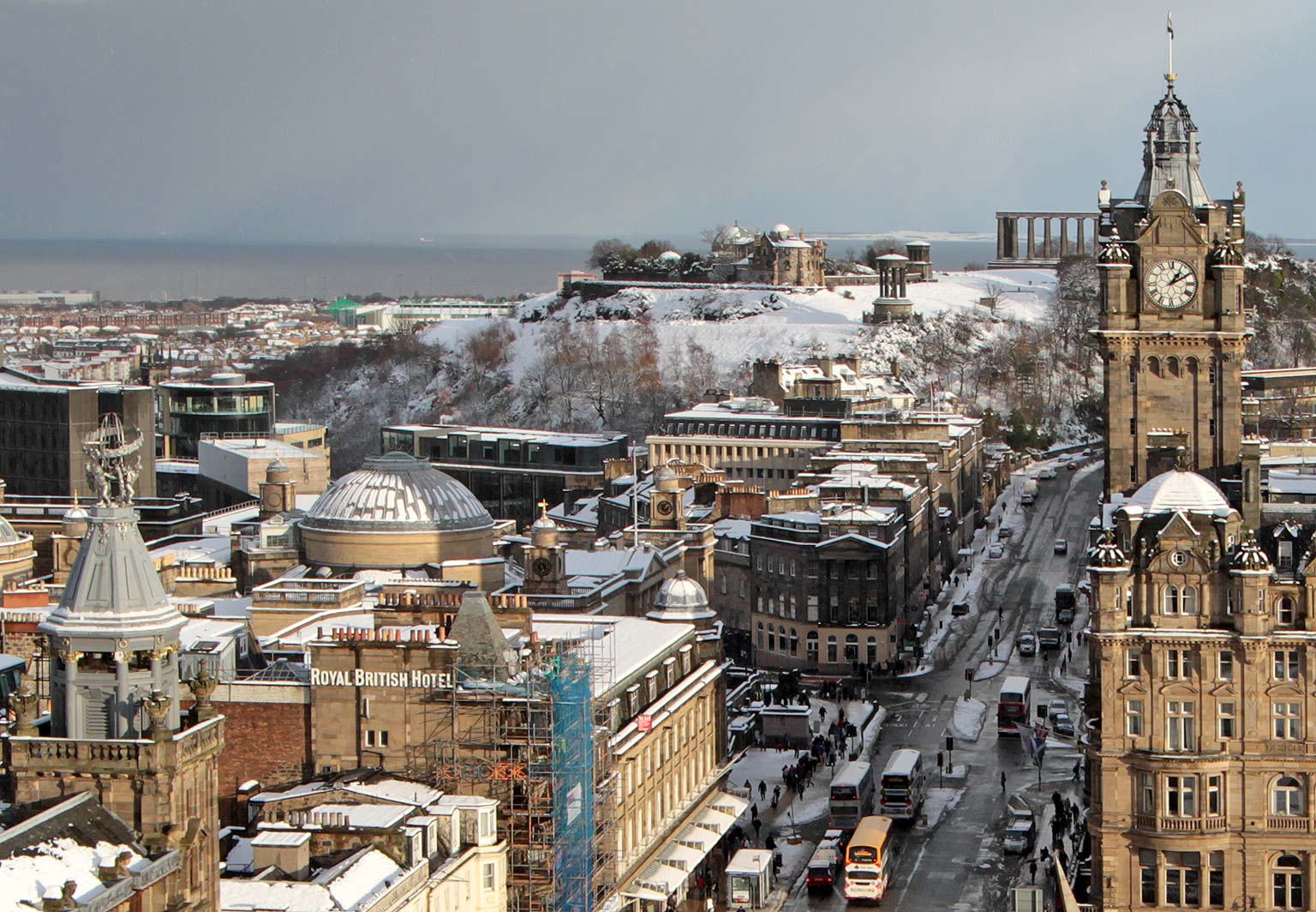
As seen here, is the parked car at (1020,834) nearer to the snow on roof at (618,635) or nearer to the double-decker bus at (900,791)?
the double-decker bus at (900,791)

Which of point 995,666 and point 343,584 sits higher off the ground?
point 343,584

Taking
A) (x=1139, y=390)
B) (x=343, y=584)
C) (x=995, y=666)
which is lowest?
(x=995, y=666)

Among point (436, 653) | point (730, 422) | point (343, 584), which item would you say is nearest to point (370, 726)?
point (436, 653)

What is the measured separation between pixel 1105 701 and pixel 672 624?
21.2 meters

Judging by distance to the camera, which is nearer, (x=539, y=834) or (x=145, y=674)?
(x=145, y=674)

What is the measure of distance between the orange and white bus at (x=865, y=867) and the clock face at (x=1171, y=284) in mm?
24886

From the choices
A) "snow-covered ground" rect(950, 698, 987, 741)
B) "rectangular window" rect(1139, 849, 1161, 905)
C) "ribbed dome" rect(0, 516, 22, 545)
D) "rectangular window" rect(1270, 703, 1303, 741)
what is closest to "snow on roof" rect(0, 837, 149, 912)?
"rectangular window" rect(1139, 849, 1161, 905)

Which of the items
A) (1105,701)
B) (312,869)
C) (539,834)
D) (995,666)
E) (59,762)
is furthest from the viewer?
(995,666)

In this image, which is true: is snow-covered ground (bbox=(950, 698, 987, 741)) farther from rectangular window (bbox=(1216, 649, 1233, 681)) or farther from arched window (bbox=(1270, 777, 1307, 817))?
rectangular window (bbox=(1216, 649, 1233, 681))

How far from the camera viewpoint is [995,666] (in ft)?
464

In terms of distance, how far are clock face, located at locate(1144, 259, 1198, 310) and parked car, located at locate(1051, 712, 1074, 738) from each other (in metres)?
26.7

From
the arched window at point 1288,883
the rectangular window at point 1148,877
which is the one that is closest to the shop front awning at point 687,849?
the rectangular window at point 1148,877

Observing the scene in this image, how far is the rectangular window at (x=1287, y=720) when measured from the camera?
85.2 meters

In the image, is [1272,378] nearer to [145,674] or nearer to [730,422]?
[730,422]
